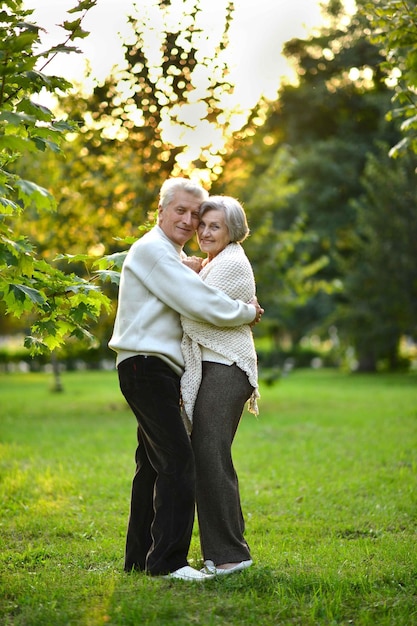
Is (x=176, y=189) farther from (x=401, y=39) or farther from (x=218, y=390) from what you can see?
(x=401, y=39)

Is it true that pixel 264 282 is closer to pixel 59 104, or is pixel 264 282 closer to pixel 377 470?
pixel 59 104

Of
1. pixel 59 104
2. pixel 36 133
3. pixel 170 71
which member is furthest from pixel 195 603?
pixel 59 104

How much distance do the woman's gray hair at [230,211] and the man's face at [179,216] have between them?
60 mm

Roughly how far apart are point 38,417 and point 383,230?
12.3 meters

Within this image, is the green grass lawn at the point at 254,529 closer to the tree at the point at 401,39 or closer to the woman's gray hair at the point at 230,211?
the woman's gray hair at the point at 230,211

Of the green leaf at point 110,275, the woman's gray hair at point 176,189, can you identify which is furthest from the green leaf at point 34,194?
the green leaf at point 110,275

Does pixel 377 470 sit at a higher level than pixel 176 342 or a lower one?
lower

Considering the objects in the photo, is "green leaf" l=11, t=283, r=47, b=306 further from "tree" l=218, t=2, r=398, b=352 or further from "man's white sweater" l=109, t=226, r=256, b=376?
"tree" l=218, t=2, r=398, b=352

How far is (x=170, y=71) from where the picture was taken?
7570mm

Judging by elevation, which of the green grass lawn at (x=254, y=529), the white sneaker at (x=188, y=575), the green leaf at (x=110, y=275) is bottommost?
the green grass lawn at (x=254, y=529)

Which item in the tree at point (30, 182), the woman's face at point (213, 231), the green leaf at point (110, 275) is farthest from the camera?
the green leaf at point (110, 275)

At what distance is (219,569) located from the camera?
16.2ft

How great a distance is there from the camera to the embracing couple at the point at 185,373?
4.71 meters

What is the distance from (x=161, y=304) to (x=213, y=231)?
1.86 feet
